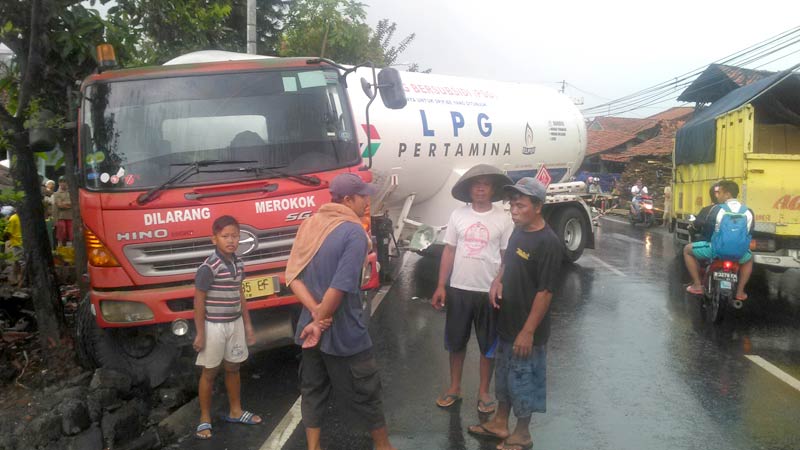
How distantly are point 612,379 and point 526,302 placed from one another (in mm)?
1983

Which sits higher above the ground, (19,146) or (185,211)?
(19,146)

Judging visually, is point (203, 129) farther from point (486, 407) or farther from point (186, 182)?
point (486, 407)

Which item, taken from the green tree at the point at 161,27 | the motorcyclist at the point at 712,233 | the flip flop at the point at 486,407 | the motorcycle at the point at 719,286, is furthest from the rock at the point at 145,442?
the motorcyclist at the point at 712,233

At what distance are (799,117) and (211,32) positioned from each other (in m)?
9.41

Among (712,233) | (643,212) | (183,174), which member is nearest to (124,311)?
(183,174)

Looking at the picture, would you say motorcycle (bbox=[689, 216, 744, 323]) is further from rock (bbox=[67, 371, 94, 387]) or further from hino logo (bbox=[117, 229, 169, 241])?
rock (bbox=[67, 371, 94, 387])

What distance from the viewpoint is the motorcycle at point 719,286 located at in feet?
23.8

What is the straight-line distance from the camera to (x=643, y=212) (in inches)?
826

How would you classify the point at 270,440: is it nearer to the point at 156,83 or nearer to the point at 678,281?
the point at 156,83

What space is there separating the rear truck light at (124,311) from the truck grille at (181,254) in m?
0.26

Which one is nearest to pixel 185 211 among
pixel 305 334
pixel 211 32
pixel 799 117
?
pixel 305 334

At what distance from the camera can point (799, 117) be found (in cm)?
1134

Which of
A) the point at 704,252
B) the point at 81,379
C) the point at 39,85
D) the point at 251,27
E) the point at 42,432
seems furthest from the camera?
the point at 251,27

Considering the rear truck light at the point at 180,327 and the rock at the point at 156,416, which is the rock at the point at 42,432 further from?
the rear truck light at the point at 180,327
